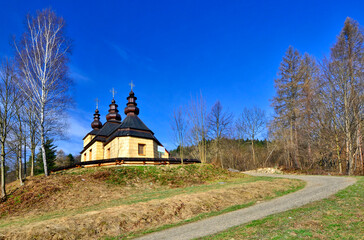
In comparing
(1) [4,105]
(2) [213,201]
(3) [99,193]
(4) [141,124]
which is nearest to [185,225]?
(2) [213,201]

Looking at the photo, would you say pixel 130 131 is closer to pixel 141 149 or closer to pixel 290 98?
pixel 141 149

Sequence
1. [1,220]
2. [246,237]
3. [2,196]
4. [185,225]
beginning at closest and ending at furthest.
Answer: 1. [246,237]
2. [185,225]
3. [1,220]
4. [2,196]

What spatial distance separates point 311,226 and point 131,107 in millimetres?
26478

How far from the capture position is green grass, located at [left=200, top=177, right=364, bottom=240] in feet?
15.4

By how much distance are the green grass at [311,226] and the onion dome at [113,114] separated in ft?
107

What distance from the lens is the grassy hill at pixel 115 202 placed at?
682cm

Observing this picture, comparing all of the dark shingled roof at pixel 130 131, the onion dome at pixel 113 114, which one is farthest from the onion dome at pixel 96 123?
the dark shingled roof at pixel 130 131

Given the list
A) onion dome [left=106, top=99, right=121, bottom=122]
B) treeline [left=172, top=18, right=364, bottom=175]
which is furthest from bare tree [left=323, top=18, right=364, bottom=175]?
onion dome [left=106, top=99, right=121, bottom=122]

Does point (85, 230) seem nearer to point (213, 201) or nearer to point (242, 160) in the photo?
point (213, 201)

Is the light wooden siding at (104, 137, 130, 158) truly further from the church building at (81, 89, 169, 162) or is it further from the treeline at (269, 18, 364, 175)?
the treeline at (269, 18, 364, 175)

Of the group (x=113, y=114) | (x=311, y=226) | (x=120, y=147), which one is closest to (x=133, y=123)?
(x=120, y=147)

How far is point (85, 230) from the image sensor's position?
6660mm

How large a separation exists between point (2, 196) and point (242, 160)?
3282 centimetres

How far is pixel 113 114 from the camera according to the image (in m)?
35.8
